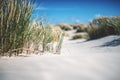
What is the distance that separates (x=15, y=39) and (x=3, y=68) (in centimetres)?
68

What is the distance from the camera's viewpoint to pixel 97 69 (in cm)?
207

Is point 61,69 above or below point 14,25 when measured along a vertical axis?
below

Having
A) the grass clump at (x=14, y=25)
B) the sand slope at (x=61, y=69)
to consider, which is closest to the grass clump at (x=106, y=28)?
the grass clump at (x=14, y=25)

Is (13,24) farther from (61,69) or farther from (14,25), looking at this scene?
(61,69)

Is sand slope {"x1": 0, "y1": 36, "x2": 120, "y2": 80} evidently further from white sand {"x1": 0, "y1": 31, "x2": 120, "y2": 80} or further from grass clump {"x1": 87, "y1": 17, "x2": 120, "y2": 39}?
grass clump {"x1": 87, "y1": 17, "x2": 120, "y2": 39}

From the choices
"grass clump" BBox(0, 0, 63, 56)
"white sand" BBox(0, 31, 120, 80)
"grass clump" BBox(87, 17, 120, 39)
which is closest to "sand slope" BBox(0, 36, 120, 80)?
"white sand" BBox(0, 31, 120, 80)

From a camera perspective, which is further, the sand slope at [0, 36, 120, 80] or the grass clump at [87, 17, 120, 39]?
the grass clump at [87, 17, 120, 39]

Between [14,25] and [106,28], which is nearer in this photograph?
[14,25]

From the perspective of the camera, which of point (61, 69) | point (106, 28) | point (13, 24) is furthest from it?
point (106, 28)

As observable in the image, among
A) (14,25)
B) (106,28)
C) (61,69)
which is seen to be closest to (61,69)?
(61,69)

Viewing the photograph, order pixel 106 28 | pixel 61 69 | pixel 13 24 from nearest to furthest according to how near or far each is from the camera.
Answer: pixel 61 69, pixel 13 24, pixel 106 28

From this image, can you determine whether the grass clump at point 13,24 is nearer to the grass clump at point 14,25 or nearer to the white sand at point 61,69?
the grass clump at point 14,25

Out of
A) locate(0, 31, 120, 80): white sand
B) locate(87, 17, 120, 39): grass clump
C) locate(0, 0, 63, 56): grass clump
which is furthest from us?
locate(87, 17, 120, 39): grass clump

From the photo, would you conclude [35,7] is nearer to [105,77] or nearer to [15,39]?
[15,39]
